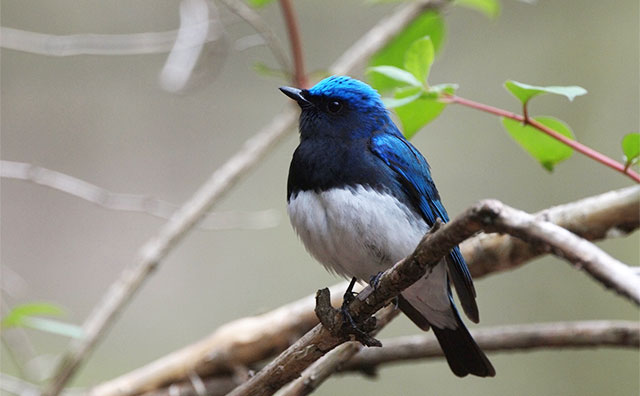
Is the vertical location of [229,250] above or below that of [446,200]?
above

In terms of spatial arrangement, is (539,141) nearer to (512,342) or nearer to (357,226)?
(357,226)

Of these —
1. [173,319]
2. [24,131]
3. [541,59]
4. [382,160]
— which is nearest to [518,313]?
[541,59]

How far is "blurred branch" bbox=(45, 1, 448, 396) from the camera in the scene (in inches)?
97.5

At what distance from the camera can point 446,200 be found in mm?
4516

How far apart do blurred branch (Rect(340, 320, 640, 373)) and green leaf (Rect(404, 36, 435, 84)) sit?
0.93 m

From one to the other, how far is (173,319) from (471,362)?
107 inches

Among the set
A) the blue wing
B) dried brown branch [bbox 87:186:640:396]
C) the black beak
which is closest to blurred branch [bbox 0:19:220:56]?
the black beak

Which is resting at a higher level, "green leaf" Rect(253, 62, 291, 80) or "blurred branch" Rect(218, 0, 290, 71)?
"blurred branch" Rect(218, 0, 290, 71)

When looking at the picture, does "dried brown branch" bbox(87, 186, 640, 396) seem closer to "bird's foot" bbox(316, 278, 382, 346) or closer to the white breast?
the white breast

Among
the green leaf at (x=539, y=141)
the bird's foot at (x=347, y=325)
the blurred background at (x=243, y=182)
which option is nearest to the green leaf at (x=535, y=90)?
the green leaf at (x=539, y=141)

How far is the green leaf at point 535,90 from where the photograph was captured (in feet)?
5.38

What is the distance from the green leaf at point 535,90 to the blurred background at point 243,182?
2.80m

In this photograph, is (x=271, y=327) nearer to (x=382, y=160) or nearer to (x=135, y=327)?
(x=382, y=160)

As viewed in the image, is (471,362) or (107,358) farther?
(107,358)
